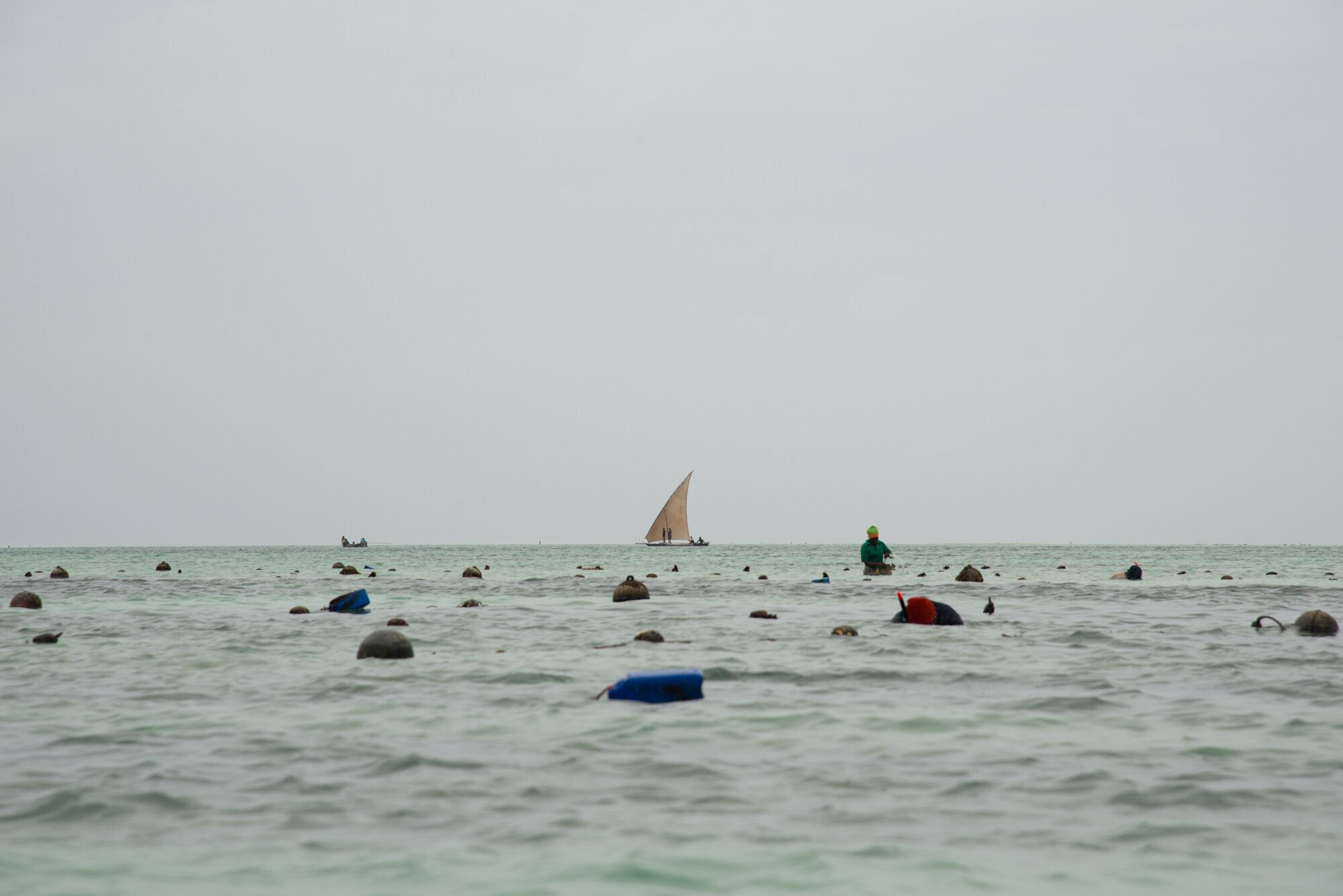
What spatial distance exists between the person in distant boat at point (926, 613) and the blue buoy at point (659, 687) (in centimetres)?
910

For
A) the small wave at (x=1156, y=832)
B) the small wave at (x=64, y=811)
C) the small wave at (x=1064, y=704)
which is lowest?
the small wave at (x=64, y=811)

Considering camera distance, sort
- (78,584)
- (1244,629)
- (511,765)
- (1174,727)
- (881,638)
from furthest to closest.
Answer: (78,584), (1244,629), (881,638), (1174,727), (511,765)

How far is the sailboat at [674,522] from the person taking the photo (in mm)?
130875

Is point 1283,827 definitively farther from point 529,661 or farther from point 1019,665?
point 529,661

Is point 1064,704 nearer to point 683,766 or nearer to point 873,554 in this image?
point 683,766

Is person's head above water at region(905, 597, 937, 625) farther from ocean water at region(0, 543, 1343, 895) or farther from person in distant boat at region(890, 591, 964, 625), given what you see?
ocean water at region(0, 543, 1343, 895)

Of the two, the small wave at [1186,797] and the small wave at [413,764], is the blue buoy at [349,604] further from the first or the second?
Result: the small wave at [1186,797]

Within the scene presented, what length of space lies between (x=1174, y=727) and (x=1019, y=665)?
13.2 feet

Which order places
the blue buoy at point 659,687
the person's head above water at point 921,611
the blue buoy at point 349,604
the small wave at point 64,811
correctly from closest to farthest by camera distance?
the small wave at point 64,811 → the blue buoy at point 659,687 → the person's head above water at point 921,611 → the blue buoy at point 349,604

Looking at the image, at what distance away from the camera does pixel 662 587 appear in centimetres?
3378

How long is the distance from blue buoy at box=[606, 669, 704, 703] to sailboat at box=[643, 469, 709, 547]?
118751 mm

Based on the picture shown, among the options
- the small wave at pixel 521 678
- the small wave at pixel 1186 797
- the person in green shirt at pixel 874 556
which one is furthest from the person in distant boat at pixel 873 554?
the small wave at pixel 1186 797

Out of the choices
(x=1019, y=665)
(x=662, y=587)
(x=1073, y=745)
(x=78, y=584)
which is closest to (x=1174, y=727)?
(x=1073, y=745)

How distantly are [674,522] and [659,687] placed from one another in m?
123
